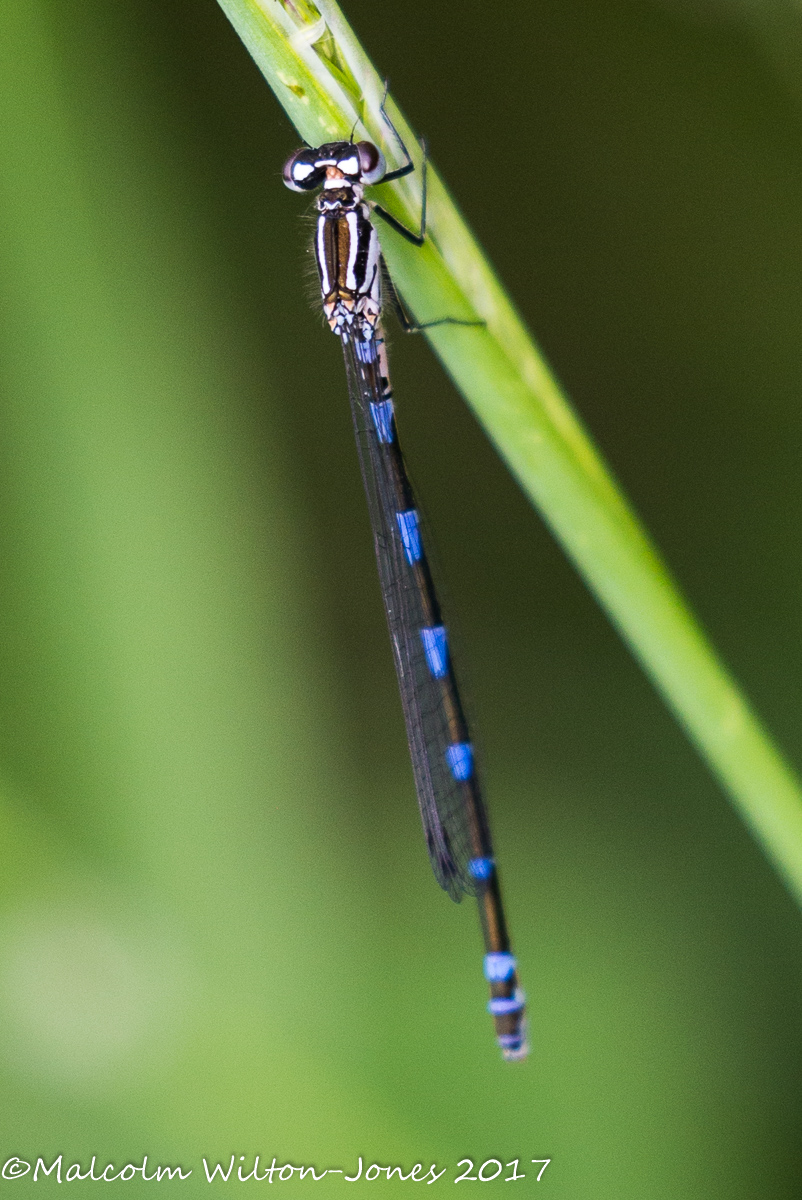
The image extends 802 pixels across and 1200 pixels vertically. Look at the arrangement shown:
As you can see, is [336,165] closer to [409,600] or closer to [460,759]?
[409,600]

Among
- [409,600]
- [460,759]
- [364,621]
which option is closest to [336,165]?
[409,600]

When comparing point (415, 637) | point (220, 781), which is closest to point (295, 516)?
point (415, 637)

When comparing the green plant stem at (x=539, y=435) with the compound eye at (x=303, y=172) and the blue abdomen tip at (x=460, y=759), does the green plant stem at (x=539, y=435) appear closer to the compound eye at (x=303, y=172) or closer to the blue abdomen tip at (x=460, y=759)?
the compound eye at (x=303, y=172)

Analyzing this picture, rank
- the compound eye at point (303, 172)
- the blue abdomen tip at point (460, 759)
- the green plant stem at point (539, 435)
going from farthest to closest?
the blue abdomen tip at point (460, 759) < the compound eye at point (303, 172) < the green plant stem at point (539, 435)

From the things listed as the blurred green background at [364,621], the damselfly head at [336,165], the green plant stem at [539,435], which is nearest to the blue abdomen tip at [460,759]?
the blurred green background at [364,621]

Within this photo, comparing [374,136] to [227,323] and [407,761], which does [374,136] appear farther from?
[407,761]

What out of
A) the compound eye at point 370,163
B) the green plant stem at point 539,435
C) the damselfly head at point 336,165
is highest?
the damselfly head at point 336,165
